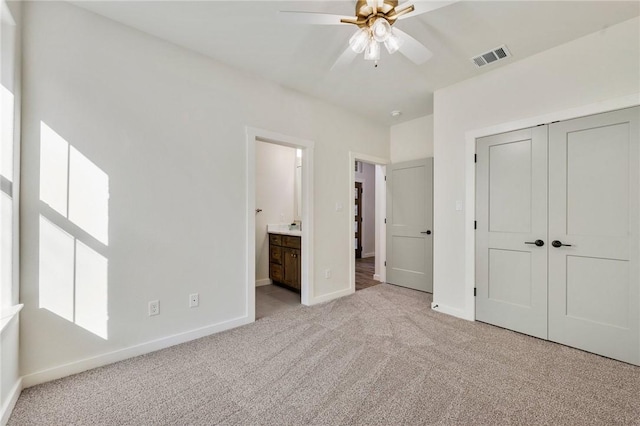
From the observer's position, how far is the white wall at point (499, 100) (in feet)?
7.42

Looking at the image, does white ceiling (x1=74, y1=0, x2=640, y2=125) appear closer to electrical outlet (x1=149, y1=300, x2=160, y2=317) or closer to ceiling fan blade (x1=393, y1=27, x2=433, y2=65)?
ceiling fan blade (x1=393, y1=27, x2=433, y2=65)

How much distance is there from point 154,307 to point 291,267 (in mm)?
1952

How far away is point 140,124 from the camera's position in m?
2.31

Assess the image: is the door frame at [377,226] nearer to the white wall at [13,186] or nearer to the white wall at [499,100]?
the white wall at [499,100]

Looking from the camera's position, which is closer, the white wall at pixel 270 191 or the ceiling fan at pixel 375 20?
the ceiling fan at pixel 375 20

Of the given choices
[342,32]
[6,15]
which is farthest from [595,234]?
[6,15]

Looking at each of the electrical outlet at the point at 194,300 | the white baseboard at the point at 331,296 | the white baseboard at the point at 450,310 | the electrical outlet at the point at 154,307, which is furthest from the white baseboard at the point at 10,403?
the white baseboard at the point at 450,310

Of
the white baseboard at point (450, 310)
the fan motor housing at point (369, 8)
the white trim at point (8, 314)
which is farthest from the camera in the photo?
the white baseboard at point (450, 310)

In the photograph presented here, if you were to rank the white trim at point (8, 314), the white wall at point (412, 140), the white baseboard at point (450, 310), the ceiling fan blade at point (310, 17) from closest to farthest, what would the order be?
the white trim at point (8, 314) < the ceiling fan blade at point (310, 17) < the white baseboard at point (450, 310) < the white wall at point (412, 140)

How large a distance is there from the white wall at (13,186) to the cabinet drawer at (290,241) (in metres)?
2.66

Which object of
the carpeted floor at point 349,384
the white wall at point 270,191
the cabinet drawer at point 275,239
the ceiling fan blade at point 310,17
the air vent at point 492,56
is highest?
the air vent at point 492,56

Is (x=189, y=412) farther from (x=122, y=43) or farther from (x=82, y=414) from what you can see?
(x=122, y=43)

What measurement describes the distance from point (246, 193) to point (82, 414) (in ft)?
6.58

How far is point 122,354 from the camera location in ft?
7.18
